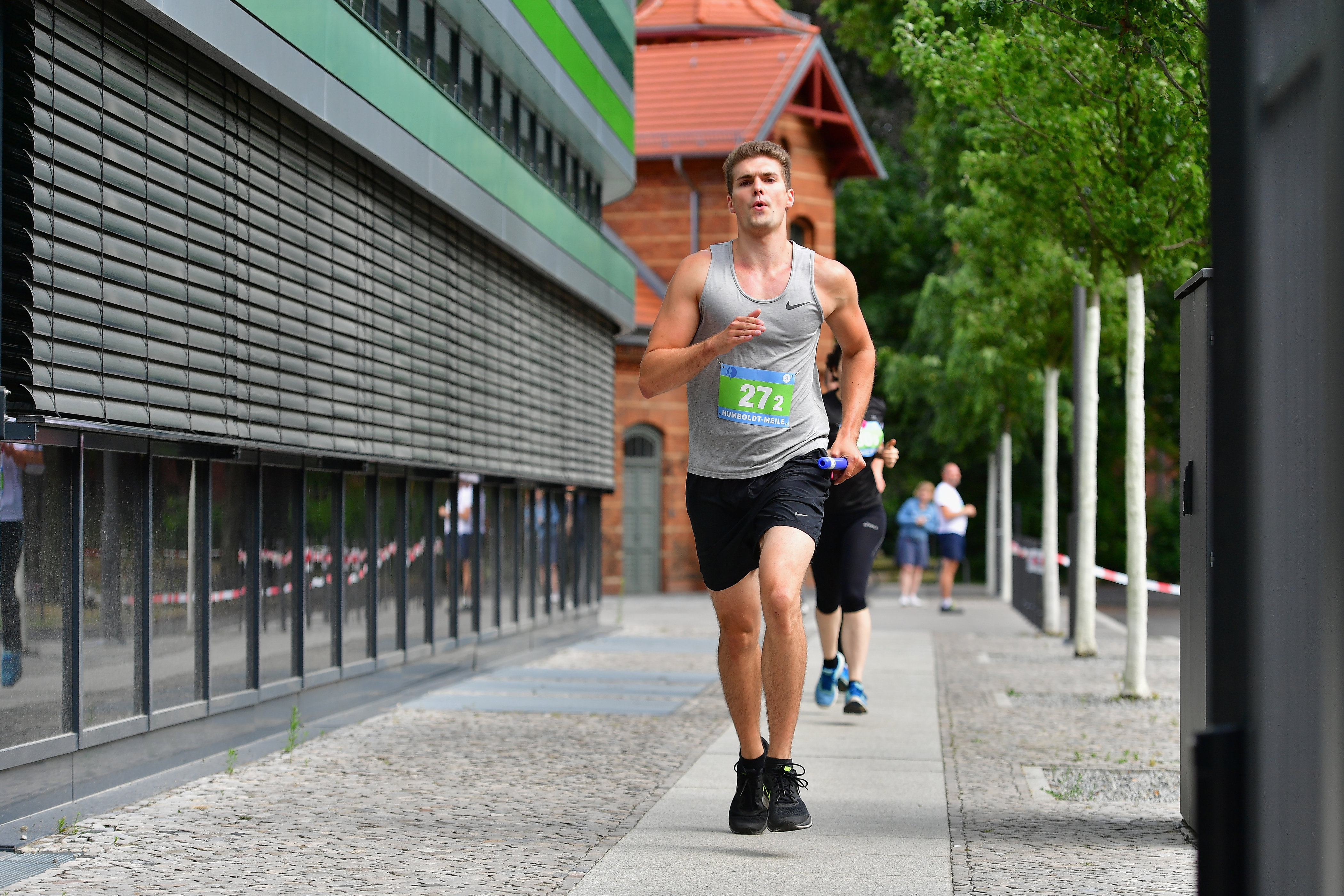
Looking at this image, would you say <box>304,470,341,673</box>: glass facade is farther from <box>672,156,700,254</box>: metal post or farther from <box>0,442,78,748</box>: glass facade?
<box>672,156,700,254</box>: metal post

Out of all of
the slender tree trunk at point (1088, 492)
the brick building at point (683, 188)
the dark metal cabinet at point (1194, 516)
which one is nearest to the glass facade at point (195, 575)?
the dark metal cabinet at point (1194, 516)

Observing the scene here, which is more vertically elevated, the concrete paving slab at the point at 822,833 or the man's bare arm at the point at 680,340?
the man's bare arm at the point at 680,340

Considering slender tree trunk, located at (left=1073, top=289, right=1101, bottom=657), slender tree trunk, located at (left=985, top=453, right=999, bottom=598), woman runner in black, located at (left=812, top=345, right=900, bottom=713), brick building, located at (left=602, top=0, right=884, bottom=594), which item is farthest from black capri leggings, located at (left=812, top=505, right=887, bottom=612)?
slender tree trunk, located at (left=985, top=453, right=999, bottom=598)

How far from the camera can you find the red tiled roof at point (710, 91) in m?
29.1

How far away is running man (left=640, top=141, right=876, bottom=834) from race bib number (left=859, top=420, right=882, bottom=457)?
3.10 metres

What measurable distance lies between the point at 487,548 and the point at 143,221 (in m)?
7.37

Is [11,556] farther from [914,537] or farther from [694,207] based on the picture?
[694,207]

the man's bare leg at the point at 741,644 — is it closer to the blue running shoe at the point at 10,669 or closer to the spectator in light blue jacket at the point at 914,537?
the blue running shoe at the point at 10,669

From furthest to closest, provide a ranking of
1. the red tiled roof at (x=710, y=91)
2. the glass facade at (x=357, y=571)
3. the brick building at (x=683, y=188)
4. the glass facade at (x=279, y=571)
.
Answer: the red tiled roof at (x=710, y=91), the brick building at (x=683, y=188), the glass facade at (x=357, y=571), the glass facade at (x=279, y=571)

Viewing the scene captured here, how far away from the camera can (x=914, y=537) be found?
2556cm

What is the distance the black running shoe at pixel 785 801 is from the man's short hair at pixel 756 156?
79.0 inches

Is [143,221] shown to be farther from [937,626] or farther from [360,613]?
[937,626]

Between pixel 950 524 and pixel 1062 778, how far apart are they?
16.6m

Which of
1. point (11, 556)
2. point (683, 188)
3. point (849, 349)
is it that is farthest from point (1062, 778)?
point (683, 188)
